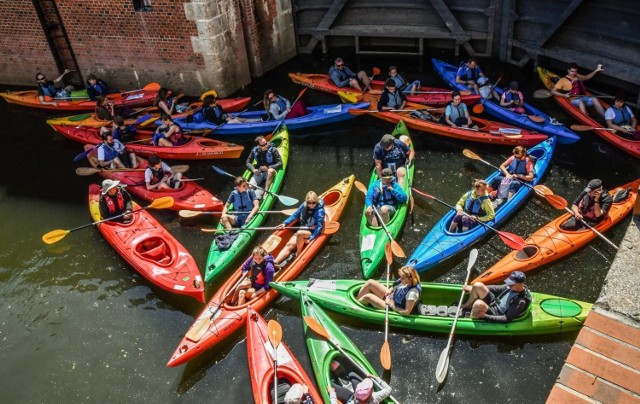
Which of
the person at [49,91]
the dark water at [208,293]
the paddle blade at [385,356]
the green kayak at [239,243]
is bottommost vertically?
the dark water at [208,293]

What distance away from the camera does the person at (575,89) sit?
11.6 m

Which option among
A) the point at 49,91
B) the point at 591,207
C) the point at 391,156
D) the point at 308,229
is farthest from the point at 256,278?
the point at 49,91

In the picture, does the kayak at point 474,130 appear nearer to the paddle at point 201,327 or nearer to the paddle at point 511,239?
the paddle at point 511,239

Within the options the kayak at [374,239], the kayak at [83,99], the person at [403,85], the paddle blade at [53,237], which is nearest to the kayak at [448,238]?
the kayak at [374,239]

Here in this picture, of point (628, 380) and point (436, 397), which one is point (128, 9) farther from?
point (628, 380)

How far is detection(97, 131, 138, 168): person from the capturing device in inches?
425

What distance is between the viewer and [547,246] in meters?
8.23

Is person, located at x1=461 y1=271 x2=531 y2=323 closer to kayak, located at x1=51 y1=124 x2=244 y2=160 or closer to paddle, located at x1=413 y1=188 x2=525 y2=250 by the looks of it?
paddle, located at x1=413 y1=188 x2=525 y2=250

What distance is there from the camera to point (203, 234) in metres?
9.62

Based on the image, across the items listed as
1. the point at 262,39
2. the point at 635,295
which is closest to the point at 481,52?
the point at 262,39

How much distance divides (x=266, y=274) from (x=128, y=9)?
862 centimetres

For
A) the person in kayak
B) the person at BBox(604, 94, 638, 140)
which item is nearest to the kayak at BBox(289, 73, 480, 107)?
the person at BBox(604, 94, 638, 140)

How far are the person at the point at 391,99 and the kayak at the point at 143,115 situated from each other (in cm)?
340

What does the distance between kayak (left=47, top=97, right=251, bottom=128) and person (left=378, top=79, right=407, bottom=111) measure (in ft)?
11.2
